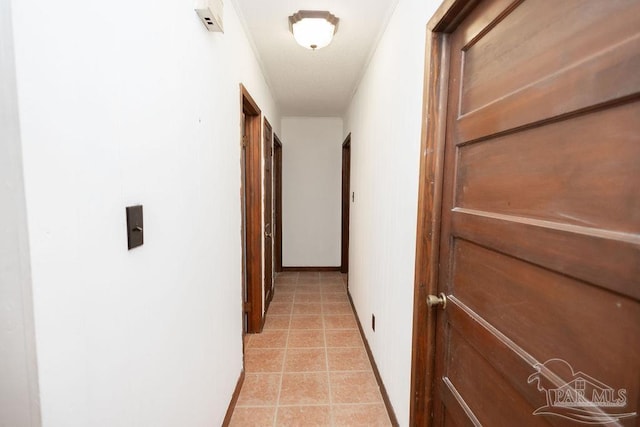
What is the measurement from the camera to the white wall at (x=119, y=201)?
21.6 inches

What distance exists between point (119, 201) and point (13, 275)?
287 mm

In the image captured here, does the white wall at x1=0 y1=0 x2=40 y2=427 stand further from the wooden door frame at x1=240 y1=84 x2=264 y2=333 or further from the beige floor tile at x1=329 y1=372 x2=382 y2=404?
the wooden door frame at x1=240 y1=84 x2=264 y2=333

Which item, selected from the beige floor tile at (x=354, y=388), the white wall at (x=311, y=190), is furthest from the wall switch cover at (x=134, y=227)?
the white wall at (x=311, y=190)

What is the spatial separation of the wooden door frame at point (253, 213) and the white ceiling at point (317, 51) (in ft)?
1.73

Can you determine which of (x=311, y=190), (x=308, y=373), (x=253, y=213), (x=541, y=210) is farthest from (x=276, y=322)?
(x=541, y=210)

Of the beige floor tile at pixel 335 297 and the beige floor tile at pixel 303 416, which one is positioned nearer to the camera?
the beige floor tile at pixel 303 416

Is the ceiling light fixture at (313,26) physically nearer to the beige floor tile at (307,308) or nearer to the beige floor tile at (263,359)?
the beige floor tile at (263,359)

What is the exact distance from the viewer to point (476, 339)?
0.95m

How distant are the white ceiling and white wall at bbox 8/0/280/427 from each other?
0.65 metres

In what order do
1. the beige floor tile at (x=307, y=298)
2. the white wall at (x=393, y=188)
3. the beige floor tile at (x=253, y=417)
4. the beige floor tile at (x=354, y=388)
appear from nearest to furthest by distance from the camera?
the white wall at (x=393, y=188) → the beige floor tile at (x=253, y=417) → the beige floor tile at (x=354, y=388) → the beige floor tile at (x=307, y=298)

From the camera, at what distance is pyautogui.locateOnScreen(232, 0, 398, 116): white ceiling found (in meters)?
1.82

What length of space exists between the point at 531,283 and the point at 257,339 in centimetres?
245

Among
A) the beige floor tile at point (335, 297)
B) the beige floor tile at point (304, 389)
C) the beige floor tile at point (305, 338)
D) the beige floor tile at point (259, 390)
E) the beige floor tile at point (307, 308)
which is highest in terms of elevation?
the beige floor tile at point (335, 297)

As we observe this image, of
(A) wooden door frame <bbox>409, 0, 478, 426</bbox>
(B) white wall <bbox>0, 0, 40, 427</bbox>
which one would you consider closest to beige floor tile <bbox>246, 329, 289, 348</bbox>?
(A) wooden door frame <bbox>409, 0, 478, 426</bbox>
